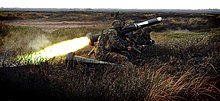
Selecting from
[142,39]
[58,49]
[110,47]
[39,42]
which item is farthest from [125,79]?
[39,42]

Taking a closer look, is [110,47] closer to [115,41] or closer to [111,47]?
[111,47]

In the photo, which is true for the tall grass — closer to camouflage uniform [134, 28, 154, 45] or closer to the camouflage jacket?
the camouflage jacket

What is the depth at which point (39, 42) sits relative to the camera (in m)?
10.8

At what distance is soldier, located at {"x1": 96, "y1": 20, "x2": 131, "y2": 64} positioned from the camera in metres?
8.59

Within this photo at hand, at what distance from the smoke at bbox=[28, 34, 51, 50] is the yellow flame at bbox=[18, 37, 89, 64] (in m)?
0.27

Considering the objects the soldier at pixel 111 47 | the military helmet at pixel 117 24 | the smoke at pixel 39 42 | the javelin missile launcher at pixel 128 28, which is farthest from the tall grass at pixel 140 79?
the smoke at pixel 39 42

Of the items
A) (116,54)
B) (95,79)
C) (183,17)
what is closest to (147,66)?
(116,54)

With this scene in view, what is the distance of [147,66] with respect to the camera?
8.34m

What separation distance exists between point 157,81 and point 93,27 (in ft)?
13.0

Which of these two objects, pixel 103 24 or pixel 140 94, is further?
pixel 103 24

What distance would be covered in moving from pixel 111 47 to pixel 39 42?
273 centimetres

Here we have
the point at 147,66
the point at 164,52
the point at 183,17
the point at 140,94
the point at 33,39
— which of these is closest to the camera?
the point at 140,94

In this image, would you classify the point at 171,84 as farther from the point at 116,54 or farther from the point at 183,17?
the point at 183,17

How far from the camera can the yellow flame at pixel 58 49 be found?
9.23 metres
